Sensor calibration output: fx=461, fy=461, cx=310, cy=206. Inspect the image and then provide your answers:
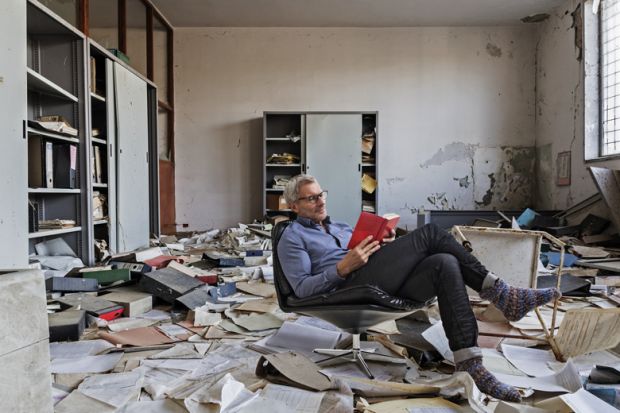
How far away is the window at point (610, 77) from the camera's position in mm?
5199

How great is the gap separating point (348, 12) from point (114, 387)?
19.7 feet

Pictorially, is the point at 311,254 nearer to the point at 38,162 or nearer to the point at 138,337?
A: the point at 138,337

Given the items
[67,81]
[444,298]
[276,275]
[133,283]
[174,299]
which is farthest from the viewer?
[67,81]

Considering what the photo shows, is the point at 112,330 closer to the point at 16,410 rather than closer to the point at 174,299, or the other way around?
the point at 174,299

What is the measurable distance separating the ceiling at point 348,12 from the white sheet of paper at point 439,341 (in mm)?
5191

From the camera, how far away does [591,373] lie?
5.80 ft

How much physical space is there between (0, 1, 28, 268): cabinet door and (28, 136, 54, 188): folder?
69 centimetres

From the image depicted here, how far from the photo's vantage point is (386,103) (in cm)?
702

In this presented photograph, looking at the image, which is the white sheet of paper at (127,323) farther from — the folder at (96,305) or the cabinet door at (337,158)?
the cabinet door at (337,158)

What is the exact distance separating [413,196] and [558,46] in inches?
110

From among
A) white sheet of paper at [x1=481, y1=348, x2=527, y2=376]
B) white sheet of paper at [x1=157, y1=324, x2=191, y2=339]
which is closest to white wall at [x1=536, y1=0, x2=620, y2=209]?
white sheet of paper at [x1=481, y1=348, x2=527, y2=376]

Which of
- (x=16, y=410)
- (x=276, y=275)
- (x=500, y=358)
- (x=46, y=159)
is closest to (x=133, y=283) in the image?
(x=46, y=159)

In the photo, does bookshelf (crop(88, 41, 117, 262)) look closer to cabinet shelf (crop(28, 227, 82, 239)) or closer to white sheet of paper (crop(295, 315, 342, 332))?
cabinet shelf (crop(28, 227, 82, 239))

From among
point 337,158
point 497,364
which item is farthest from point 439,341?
point 337,158
